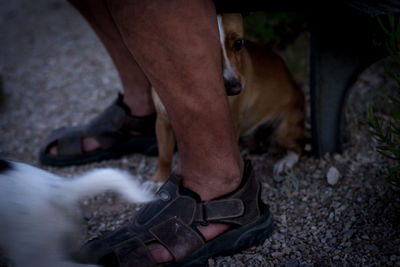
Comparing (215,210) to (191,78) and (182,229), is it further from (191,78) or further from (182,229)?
(191,78)

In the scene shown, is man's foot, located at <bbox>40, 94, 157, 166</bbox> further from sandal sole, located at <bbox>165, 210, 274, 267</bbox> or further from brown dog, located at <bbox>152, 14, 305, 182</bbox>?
sandal sole, located at <bbox>165, 210, 274, 267</bbox>

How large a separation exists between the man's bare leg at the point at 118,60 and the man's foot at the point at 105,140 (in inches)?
0.8

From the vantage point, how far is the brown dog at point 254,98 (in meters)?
1.58

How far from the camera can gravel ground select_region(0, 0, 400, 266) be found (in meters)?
1.29

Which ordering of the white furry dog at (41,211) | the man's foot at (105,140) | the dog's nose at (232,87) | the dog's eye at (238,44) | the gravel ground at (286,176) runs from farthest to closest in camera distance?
the man's foot at (105,140) → the dog's eye at (238,44) → the dog's nose at (232,87) → the gravel ground at (286,176) → the white furry dog at (41,211)

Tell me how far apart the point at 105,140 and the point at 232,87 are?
3.16 feet

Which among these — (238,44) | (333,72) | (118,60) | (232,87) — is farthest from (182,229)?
(118,60)

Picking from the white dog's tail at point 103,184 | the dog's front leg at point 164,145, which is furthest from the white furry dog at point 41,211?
the dog's front leg at point 164,145

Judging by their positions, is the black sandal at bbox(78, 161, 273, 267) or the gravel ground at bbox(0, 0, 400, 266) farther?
the gravel ground at bbox(0, 0, 400, 266)

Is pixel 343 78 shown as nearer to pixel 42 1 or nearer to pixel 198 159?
pixel 198 159

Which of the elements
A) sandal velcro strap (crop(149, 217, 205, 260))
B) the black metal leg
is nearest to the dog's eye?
the black metal leg

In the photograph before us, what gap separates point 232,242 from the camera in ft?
4.17

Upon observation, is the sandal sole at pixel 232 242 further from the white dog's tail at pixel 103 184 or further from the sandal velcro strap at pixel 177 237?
the white dog's tail at pixel 103 184

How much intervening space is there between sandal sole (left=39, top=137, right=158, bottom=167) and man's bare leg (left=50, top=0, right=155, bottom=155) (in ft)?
0.15
